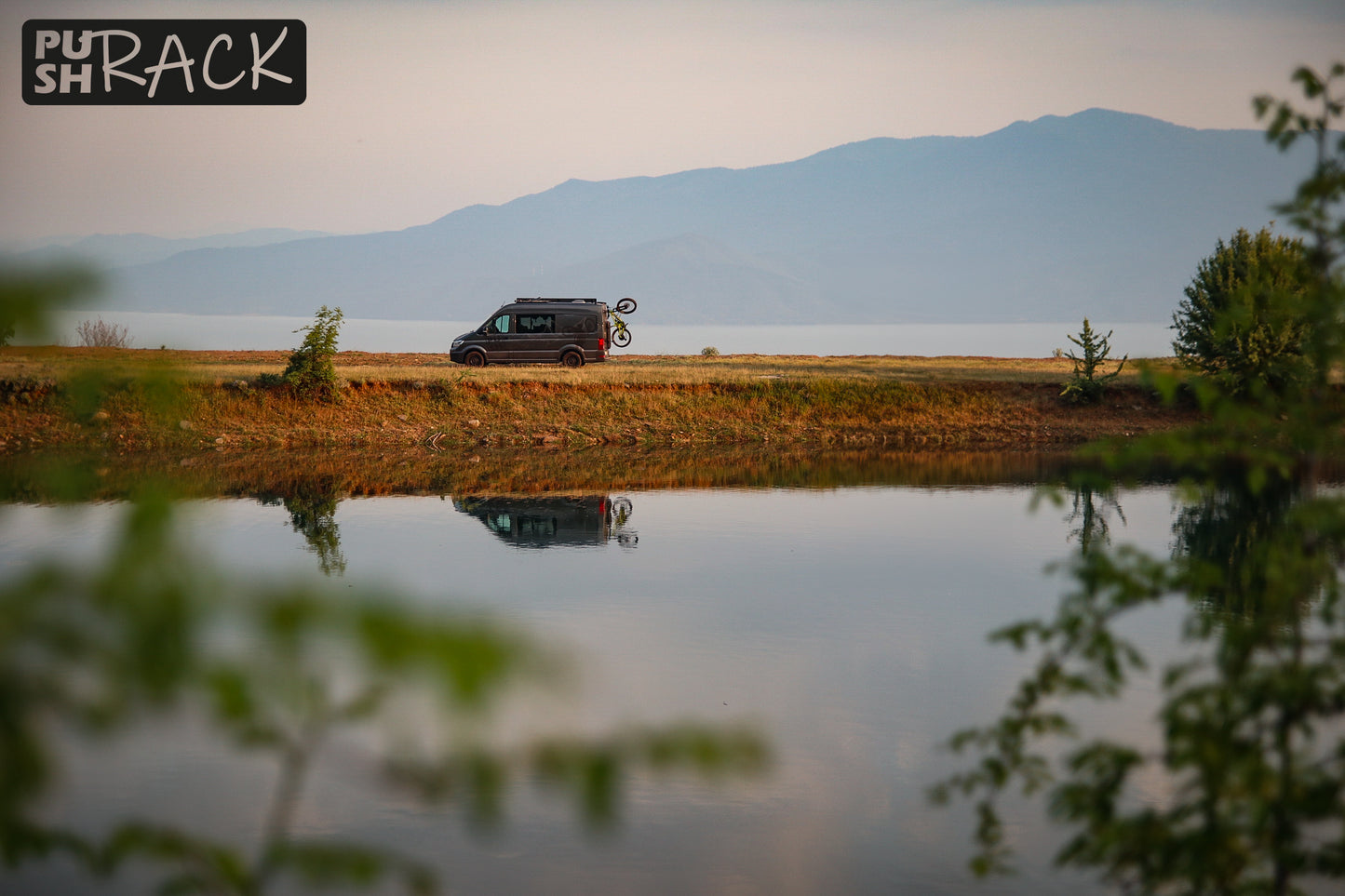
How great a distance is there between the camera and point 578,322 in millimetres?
41938

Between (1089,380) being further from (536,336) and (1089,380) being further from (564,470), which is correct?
(564,470)

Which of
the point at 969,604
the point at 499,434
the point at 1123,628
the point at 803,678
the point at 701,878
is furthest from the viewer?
the point at 499,434

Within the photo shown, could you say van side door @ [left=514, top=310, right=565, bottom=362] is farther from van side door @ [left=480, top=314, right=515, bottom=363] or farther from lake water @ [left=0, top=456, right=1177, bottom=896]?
lake water @ [left=0, top=456, right=1177, bottom=896]

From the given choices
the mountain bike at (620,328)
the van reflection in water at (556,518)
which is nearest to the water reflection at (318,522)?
the van reflection in water at (556,518)

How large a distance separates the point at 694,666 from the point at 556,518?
10314mm

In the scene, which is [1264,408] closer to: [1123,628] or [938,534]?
[1123,628]

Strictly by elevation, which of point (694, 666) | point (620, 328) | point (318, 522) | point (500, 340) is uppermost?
point (620, 328)

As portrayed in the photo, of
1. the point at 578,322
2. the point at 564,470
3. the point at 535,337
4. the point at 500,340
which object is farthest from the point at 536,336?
the point at 564,470

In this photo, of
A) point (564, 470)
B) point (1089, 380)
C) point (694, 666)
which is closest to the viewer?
point (694, 666)

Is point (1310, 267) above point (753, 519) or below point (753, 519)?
Result: above

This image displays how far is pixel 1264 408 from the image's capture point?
517 cm

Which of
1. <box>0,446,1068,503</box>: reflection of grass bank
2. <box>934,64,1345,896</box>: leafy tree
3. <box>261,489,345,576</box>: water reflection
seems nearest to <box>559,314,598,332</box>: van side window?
<box>0,446,1068,503</box>: reflection of grass bank

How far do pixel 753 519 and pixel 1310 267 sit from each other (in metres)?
18.5

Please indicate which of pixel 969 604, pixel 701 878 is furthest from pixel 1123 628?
pixel 701 878
